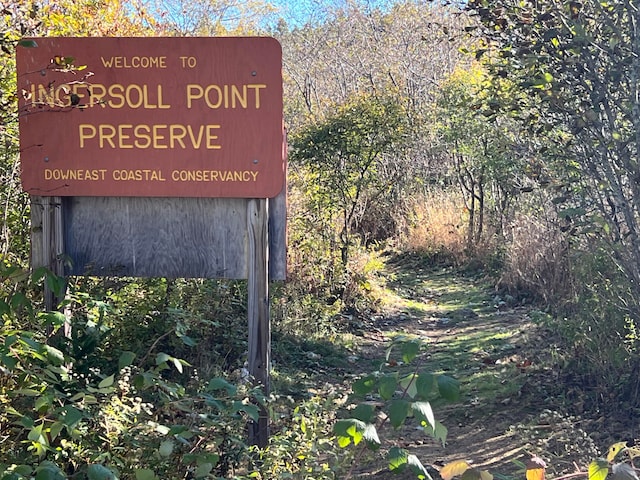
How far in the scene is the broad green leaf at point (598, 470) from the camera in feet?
5.89

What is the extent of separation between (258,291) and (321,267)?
142 inches

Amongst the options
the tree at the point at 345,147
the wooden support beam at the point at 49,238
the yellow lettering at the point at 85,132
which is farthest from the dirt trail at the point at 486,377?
the yellow lettering at the point at 85,132

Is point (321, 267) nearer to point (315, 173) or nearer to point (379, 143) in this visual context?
point (315, 173)

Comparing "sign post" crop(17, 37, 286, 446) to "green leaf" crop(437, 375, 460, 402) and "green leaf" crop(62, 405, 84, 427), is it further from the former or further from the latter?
"green leaf" crop(437, 375, 460, 402)

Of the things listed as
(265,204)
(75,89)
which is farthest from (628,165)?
(75,89)

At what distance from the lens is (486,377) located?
565 cm

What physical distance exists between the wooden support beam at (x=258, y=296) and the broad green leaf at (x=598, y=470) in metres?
2.33

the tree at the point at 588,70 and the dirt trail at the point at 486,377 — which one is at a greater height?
the tree at the point at 588,70

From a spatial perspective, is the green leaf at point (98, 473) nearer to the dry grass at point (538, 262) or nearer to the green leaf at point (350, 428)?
the green leaf at point (350, 428)

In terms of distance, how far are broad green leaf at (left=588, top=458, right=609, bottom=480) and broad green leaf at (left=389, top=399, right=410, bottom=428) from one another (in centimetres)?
51

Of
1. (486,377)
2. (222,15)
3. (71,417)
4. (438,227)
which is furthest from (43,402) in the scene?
(222,15)

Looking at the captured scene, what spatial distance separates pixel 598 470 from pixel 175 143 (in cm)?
278

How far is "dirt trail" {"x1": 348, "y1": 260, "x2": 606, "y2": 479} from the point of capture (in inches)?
163

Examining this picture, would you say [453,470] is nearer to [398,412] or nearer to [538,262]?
[398,412]
